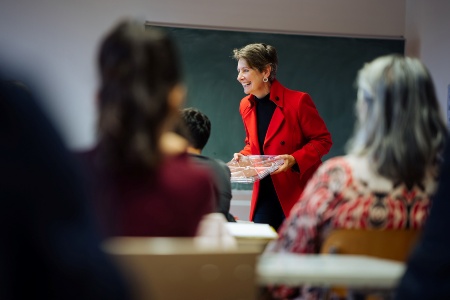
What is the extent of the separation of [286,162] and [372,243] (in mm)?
2475

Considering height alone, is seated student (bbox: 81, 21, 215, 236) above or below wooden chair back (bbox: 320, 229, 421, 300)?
above

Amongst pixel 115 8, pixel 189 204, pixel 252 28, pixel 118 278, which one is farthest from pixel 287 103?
pixel 118 278

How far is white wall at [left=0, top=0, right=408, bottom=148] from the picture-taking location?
5387mm

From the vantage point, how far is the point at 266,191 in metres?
4.17

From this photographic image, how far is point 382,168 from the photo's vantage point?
162cm

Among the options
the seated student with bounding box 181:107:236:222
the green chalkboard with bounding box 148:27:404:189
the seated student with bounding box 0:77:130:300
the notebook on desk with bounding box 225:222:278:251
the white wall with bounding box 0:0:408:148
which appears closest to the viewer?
the seated student with bounding box 0:77:130:300

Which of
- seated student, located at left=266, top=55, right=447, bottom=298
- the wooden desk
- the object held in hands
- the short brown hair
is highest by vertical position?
the short brown hair

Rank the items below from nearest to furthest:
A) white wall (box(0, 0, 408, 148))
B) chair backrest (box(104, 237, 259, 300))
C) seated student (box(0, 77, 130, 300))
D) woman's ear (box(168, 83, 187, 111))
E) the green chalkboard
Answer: seated student (box(0, 77, 130, 300)), chair backrest (box(104, 237, 259, 300)), woman's ear (box(168, 83, 187, 111)), white wall (box(0, 0, 408, 148)), the green chalkboard

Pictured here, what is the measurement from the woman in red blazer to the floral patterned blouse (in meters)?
2.35

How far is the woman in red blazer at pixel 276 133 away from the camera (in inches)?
162

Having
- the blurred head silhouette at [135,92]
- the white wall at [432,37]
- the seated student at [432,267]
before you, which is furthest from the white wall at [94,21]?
the seated student at [432,267]

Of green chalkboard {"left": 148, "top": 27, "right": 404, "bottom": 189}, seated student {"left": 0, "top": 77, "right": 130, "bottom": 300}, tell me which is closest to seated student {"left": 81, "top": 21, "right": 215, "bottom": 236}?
seated student {"left": 0, "top": 77, "right": 130, "bottom": 300}

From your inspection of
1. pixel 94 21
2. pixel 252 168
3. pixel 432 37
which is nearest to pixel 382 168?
pixel 252 168

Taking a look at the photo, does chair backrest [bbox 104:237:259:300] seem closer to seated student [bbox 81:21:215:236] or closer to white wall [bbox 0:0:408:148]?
seated student [bbox 81:21:215:236]
